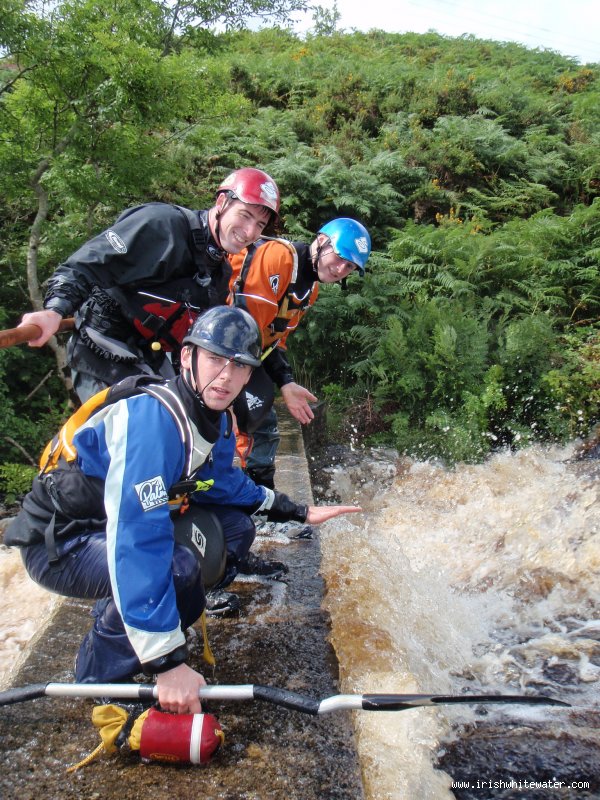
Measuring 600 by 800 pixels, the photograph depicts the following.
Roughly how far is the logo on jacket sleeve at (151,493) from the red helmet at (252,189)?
1883 mm

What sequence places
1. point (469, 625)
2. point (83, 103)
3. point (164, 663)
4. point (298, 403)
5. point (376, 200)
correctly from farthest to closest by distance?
point (376, 200)
point (83, 103)
point (298, 403)
point (469, 625)
point (164, 663)

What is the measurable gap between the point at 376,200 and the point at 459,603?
828cm

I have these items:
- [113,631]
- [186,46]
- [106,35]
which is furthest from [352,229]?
[186,46]

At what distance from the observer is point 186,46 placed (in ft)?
28.7

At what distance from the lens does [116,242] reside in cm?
332

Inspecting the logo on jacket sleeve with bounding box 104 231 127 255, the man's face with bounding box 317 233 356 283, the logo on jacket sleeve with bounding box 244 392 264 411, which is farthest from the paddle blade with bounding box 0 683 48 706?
the man's face with bounding box 317 233 356 283

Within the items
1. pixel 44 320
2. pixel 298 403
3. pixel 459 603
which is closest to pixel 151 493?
pixel 44 320

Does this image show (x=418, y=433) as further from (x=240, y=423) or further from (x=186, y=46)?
(x=186, y=46)

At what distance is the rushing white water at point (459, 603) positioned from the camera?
2715 mm

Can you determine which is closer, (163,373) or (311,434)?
(163,373)

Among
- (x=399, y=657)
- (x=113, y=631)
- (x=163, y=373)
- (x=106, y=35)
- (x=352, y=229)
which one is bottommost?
(x=399, y=657)

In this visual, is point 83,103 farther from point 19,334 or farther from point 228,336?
point 228,336

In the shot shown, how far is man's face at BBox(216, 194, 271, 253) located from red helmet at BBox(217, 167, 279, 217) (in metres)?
0.03

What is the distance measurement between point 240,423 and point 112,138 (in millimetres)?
3938
